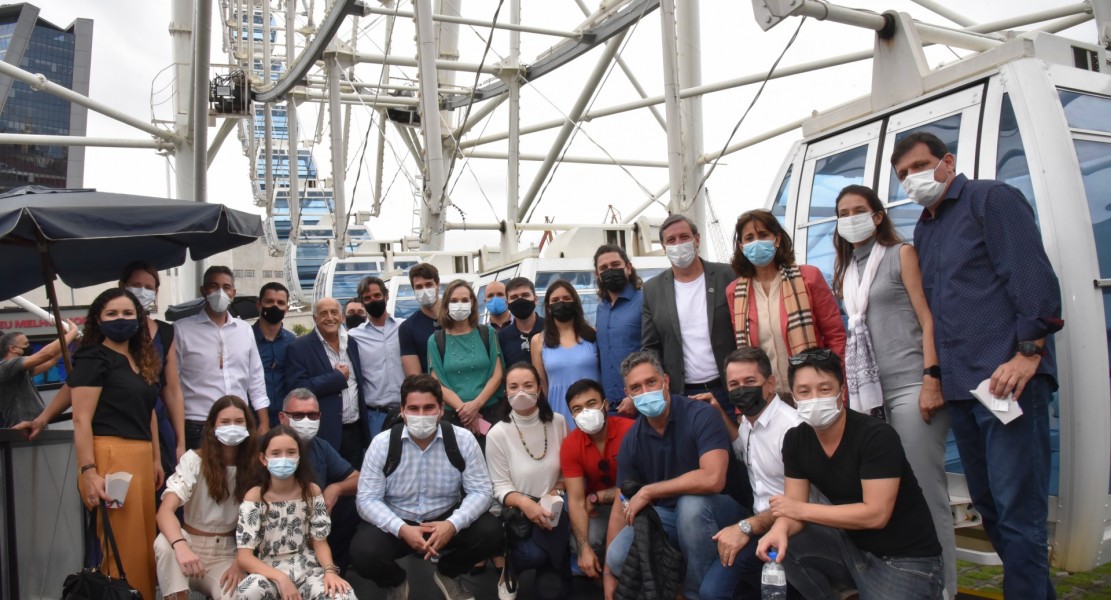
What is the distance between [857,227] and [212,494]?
400 centimetres

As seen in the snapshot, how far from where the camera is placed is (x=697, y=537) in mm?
5043

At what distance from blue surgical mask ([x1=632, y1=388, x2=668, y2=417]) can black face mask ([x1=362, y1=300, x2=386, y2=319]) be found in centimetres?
287

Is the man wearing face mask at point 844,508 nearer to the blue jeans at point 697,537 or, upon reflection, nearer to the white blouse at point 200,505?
the blue jeans at point 697,537

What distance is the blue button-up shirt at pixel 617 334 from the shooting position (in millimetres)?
6270

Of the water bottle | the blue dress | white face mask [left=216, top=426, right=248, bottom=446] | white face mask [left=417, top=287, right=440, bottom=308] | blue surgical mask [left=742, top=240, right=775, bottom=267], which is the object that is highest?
blue surgical mask [left=742, top=240, right=775, bottom=267]

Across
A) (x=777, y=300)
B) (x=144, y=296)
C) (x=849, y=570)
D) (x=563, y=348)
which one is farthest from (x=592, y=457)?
(x=144, y=296)

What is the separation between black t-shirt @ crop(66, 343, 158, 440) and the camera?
5.43m

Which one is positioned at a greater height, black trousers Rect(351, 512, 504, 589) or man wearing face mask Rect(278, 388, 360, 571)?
man wearing face mask Rect(278, 388, 360, 571)

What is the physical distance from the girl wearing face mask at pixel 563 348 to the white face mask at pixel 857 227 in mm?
2167

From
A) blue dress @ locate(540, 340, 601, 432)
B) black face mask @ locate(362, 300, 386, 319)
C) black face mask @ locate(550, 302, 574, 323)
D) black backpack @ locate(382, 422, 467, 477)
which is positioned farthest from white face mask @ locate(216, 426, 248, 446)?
black face mask @ locate(550, 302, 574, 323)

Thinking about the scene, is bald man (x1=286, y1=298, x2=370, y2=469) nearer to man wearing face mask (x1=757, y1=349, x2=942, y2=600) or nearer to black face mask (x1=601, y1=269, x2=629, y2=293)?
black face mask (x1=601, y1=269, x2=629, y2=293)

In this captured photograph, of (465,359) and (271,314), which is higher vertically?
(271,314)

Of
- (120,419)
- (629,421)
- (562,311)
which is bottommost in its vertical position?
(629,421)

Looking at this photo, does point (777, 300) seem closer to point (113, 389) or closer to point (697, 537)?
point (697, 537)
